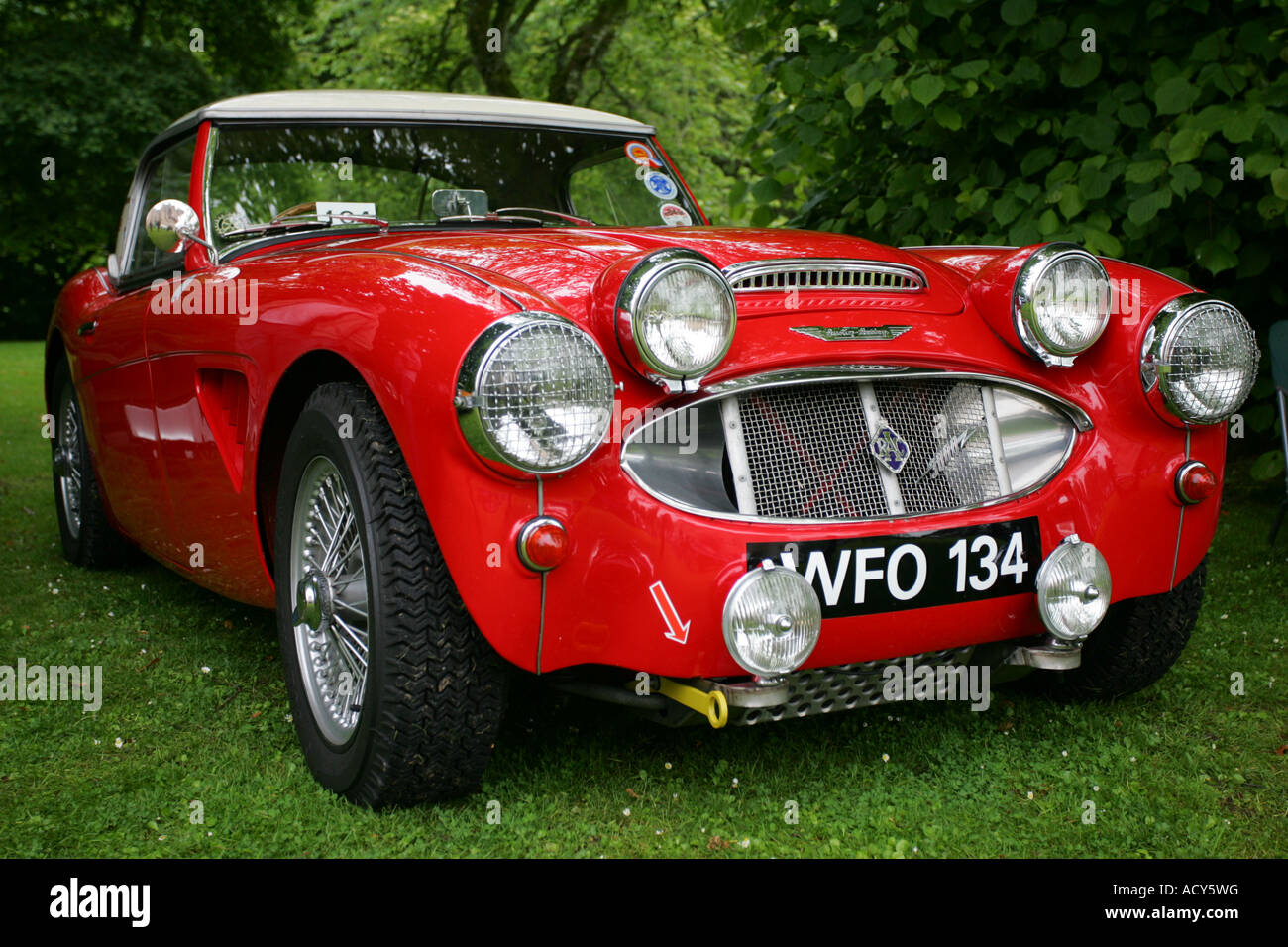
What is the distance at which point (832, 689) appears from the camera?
90.8 inches

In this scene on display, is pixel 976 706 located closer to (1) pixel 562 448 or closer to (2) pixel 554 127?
(1) pixel 562 448

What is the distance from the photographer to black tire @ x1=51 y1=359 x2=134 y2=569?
14.2 feet

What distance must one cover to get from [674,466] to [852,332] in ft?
1.56

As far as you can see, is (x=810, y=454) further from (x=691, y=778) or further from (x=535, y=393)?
(x=691, y=778)

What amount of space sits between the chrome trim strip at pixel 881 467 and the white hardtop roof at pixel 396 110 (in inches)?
72.9

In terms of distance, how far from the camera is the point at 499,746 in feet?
8.68

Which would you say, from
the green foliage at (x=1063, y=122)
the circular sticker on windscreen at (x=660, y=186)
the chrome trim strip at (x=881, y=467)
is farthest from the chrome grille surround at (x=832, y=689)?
the green foliage at (x=1063, y=122)

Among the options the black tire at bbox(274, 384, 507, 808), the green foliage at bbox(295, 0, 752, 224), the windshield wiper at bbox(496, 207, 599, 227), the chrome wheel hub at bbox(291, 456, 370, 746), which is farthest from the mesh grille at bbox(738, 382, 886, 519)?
the green foliage at bbox(295, 0, 752, 224)

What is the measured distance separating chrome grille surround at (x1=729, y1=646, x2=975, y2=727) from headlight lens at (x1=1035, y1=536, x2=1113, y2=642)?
22cm

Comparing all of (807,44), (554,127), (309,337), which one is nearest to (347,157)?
(554,127)

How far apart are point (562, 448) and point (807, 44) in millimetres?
3892

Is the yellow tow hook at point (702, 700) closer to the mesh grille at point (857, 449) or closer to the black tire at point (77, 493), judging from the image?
the mesh grille at point (857, 449)

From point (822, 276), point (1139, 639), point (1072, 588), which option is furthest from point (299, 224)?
point (1139, 639)

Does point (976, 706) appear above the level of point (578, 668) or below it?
below
